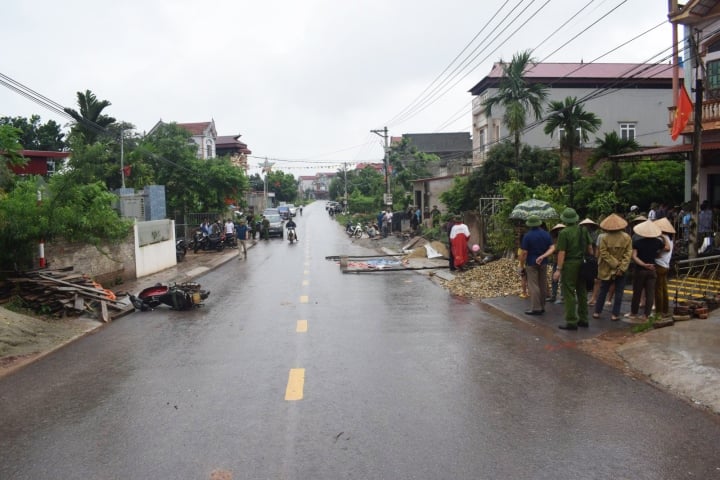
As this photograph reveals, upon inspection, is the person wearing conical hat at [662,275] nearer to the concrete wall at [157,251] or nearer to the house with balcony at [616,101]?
the concrete wall at [157,251]

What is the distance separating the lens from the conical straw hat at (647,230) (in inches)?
387

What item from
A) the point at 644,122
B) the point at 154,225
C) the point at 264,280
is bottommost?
the point at 264,280

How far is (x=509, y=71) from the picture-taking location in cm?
2855

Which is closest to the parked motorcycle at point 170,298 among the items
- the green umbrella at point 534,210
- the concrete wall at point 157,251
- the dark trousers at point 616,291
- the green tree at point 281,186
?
the concrete wall at point 157,251

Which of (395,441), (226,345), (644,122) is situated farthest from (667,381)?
(644,122)

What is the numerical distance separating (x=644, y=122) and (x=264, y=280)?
3446 centimetres

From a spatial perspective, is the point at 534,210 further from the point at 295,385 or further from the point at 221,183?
the point at 221,183

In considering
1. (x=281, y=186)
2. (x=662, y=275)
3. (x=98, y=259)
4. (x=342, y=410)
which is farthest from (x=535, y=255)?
(x=281, y=186)

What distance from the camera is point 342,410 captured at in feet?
19.7

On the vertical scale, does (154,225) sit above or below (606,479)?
above

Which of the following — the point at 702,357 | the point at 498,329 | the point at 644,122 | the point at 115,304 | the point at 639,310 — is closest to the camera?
the point at 702,357

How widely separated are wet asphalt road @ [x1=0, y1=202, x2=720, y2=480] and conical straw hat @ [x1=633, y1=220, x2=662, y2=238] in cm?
224

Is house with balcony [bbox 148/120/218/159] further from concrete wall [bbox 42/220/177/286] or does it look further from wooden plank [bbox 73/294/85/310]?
wooden plank [bbox 73/294/85/310]

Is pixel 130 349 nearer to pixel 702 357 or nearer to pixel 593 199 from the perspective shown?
pixel 702 357
